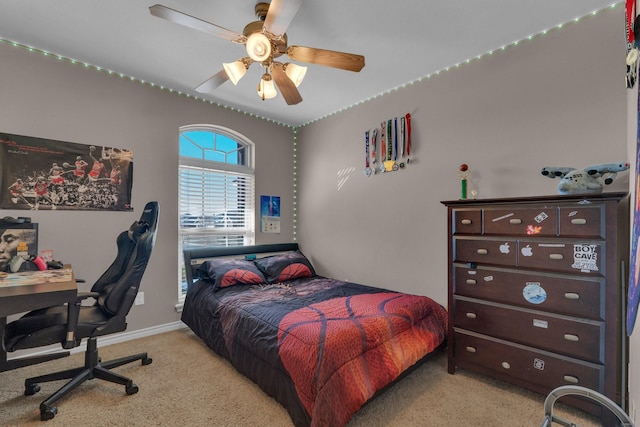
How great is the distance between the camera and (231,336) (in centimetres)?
236

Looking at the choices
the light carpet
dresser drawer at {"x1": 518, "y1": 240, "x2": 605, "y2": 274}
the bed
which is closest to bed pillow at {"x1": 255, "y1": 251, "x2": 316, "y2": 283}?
the bed

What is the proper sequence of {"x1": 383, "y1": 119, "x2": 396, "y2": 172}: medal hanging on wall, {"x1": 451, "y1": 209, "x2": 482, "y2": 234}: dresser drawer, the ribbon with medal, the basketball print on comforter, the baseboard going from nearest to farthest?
the basketball print on comforter
{"x1": 451, "y1": 209, "x2": 482, "y2": 234}: dresser drawer
the baseboard
the ribbon with medal
{"x1": 383, "y1": 119, "x2": 396, "y2": 172}: medal hanging on wall

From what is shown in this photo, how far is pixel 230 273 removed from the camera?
121 inches

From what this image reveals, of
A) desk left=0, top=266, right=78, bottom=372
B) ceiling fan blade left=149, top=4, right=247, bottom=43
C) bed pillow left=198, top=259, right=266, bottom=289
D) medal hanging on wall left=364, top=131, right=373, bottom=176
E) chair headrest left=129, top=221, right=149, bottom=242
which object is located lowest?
bed pillow left=198, top=259, right=266, bottom=289

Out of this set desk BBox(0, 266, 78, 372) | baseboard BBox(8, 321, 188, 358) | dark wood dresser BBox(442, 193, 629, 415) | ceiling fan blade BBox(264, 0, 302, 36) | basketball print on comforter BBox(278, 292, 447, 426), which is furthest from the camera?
baseboard BBox(8, 321, 188, 358)

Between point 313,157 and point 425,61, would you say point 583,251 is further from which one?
point 313,157

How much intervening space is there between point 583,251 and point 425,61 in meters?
1.92

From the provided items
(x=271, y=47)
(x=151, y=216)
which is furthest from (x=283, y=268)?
(x=271, y=47)

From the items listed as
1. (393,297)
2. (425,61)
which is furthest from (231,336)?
(425,61)

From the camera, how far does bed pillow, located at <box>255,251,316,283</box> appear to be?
339 centimetres

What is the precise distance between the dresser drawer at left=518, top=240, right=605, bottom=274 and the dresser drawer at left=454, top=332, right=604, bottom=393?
553 millimetres

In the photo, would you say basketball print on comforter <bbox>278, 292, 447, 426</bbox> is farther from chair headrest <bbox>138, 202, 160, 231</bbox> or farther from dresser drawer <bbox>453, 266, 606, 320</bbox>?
chair headrest <bbox>138, 202, 160, 231</bbox>

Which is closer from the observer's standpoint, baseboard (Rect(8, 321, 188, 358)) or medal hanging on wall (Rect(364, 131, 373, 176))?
baseboard (Rect(8, 321, 188, 358))

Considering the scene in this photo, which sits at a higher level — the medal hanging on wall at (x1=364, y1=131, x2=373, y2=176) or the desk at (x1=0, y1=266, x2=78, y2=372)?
the medal hanging on wall at (x1=364, y1=131, x2=373, y2=176)
